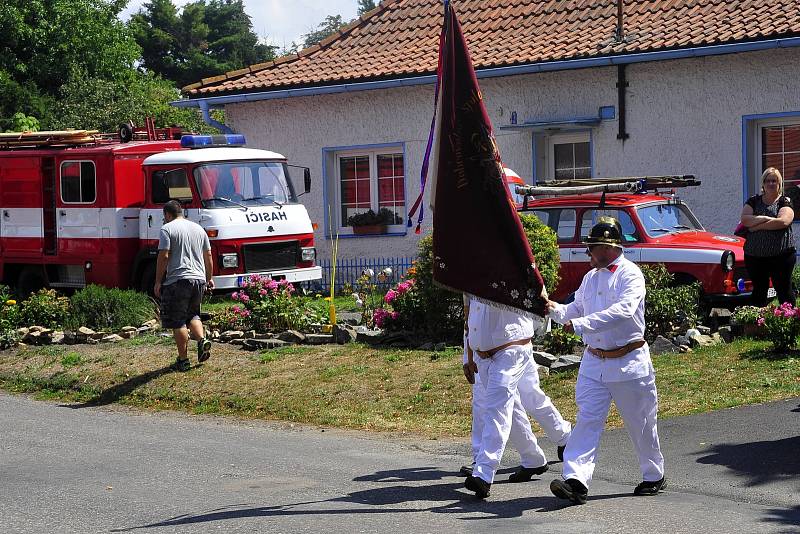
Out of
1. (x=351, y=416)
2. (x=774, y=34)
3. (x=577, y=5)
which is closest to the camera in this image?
(x=351, y=416)

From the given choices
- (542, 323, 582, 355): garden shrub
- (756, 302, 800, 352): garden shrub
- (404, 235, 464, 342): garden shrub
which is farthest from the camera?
(404, 235, 464, 342): garden shrub

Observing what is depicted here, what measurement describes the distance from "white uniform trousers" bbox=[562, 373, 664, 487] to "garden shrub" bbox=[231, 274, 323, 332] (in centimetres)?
729

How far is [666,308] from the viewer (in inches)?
496

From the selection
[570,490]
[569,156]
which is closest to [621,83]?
[569,156]

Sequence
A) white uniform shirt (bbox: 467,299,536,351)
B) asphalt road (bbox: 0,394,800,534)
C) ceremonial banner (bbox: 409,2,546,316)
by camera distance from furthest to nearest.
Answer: white uniform shirt (bbox: 467,299,536,351)
ceremonial banner (bbox: 409,2,546,316)
asphalt road (bbox: 0,394,800,534)

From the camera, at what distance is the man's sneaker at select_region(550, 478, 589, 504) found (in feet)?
23.7

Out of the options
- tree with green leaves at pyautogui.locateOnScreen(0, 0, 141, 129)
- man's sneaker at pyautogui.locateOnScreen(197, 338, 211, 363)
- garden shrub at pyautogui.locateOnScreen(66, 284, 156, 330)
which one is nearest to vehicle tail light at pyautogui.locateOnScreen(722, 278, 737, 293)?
man's sneaker at pyautogui.locateOnScreen(197, 338, 211, 363)

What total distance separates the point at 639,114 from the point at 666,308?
19.4ft

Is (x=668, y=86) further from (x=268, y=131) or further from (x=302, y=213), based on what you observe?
(x=268, y=131)

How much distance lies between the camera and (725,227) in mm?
17297

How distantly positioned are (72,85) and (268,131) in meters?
21.2

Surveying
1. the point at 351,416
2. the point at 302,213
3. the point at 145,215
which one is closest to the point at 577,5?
the point at 302,213

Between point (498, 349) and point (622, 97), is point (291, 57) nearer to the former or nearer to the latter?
point (622, 97)

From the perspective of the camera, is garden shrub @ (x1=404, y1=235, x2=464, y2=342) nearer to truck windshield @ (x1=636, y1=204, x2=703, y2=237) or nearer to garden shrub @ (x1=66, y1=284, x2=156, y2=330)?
truck windshield @ (x1=636, y1=204, x2=703, y2=237)
